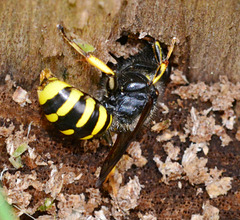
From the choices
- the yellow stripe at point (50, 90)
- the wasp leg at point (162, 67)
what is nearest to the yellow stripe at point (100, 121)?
the yellow stripe at point (50, 90)

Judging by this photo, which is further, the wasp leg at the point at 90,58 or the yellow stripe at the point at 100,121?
the yellow stripe at the point at 100,121

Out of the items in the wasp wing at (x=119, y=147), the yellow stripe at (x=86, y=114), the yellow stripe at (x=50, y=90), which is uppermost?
the yellow stripe at (x=50, y=90)

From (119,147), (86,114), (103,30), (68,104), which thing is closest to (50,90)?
(68,104)

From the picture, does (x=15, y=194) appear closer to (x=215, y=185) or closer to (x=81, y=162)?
(x=81, y=162)

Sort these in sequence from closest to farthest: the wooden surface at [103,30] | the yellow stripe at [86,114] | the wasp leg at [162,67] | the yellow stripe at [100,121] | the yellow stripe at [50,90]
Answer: the wooden surface at [103,30]
the yellow stripe at [50,90]
the yellow stripe at [86,114]
the yellow stripe at [100,121]
the wasp leg at [162,67]

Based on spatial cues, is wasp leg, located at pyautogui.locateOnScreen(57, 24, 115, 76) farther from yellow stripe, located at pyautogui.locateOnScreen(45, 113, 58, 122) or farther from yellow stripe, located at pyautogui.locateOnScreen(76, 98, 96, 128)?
yellow stripe, located at pyautogui.locateOnScreen(45, 113, 58, 122)

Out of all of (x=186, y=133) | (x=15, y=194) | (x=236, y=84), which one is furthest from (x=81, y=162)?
(x=236, y=84)

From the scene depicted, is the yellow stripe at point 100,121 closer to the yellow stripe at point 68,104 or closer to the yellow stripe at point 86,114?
the yellow stripe at point 86,114

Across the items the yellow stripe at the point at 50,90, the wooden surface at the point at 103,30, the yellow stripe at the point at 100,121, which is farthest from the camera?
the yellow stripe at the point at 100,121
